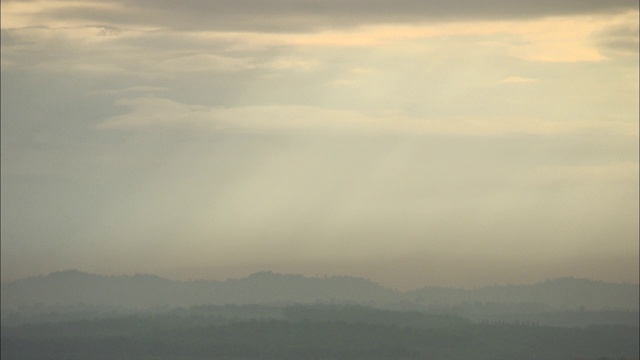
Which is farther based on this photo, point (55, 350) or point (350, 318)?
point (350, 318)

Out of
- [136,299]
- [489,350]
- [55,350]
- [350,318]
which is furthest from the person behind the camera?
[350,318]

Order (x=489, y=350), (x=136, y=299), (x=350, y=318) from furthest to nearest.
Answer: (x=350, y=318), (x=136, y=299), (x=489, y=350)

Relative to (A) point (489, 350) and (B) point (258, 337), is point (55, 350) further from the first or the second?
(A) point (489, 350)

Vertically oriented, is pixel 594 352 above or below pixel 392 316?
below

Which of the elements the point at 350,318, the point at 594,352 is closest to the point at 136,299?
the point at 350,318

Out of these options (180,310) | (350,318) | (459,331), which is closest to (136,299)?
(180,310)

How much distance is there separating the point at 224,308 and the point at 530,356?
153 feet

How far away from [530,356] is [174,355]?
50.0 metres

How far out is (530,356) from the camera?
129125mm

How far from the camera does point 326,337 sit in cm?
13975

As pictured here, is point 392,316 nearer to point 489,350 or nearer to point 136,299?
point 489,350

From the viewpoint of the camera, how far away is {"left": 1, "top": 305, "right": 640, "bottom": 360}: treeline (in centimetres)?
12731

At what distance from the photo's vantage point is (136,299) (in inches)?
5428

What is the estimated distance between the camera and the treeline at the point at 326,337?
127m
